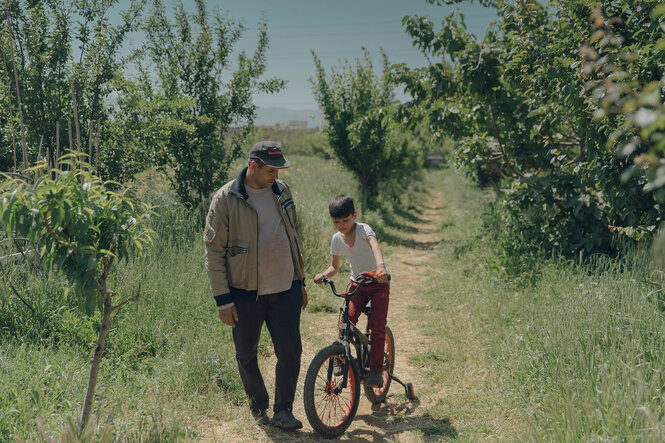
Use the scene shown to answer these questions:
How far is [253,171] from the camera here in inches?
141

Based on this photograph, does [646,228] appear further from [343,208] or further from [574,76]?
[343,208]

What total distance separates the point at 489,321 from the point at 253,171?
3.44 metres

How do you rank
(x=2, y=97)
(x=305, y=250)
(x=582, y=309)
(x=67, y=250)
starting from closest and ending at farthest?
1. (x=67, y=250)
2. (x=582, y=309)
3. (x=2, y=97)
4. (x=305, y=250)

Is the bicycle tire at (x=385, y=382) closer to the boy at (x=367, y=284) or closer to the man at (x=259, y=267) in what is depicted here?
the boy at (x=367, y=284)

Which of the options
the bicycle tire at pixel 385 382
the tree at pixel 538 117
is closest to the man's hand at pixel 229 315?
the bicycle tire at pixel 385 382

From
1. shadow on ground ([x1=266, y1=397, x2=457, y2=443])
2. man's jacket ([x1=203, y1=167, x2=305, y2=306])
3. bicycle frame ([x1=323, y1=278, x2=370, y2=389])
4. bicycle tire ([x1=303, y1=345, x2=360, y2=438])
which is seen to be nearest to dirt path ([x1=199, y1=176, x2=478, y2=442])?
shadow on ground ([x1=266, y1=397, x2=457, y2=443])

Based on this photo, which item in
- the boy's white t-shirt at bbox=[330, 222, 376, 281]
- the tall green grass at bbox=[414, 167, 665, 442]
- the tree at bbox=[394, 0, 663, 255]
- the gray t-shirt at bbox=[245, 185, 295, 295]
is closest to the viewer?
the tall green grass at bbox=[414, 167, 665, 442]

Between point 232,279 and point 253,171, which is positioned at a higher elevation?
point 253,171

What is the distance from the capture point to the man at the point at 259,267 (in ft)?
11.6

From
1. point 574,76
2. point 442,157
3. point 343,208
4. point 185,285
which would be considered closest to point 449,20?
point 574,76

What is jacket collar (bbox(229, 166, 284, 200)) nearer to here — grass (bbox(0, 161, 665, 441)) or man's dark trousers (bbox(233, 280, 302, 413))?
man's dark trousers (bbox(233, 280, 302, 413))

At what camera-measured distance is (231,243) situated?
3.58 meters

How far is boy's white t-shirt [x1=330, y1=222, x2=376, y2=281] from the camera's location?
4.00 m

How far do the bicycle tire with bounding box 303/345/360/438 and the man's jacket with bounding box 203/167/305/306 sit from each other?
738mm
